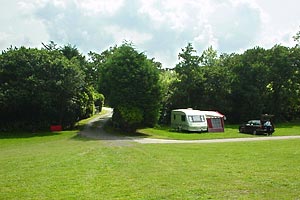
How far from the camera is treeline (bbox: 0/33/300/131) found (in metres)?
33.5

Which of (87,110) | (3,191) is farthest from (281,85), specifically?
(3,191)

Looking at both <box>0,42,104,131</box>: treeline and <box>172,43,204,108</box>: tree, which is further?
<box>172,43,204,108</box>: tree

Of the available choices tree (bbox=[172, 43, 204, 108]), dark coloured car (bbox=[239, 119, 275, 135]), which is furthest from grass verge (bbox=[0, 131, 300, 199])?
tree (bbox=[172, 43, 204, 108])

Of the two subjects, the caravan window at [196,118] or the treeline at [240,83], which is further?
the treeline at [240,83]

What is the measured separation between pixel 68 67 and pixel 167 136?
1435 cm

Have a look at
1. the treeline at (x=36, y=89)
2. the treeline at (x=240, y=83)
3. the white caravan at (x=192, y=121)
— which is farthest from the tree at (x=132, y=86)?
the treeline at (x=240, y=83)

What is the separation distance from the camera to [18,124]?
1420 inches

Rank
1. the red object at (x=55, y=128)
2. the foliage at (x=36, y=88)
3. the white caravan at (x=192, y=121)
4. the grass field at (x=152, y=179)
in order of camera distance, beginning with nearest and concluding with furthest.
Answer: the grass field at (x=152, y=179)
the foliage at (x=36, y=88)
the white caravan at (x=192, y=121)
the red object at (x=55, y=128)

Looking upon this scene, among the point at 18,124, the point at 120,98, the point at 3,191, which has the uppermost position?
the point at 120,98

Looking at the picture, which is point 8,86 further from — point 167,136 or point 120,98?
point 167,136

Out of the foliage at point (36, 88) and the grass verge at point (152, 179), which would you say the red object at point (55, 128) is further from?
the grass verge at point (152, 179)

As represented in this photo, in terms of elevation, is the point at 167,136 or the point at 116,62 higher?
the point at 116,62

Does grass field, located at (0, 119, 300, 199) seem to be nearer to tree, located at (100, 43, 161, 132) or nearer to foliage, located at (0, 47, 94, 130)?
tree, located at (100, 43, 161, 132)

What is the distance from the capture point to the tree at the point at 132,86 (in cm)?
3303
